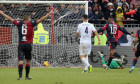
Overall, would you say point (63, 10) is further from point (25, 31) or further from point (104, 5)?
point (25, 31)

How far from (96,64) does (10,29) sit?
4806mm

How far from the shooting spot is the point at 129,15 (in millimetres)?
21734

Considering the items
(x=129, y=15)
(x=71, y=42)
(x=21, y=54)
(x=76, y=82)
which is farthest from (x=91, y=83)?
(x=129, y=15)

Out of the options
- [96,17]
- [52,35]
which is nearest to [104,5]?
[96,17]

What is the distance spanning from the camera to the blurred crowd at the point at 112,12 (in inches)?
850

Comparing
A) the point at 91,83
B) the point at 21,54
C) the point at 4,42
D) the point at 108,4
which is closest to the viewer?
the point at 91,83

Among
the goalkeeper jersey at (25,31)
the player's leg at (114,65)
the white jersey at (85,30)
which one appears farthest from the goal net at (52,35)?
the goalkeeper jersey at (25,31)

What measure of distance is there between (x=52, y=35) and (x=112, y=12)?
11.6 feet

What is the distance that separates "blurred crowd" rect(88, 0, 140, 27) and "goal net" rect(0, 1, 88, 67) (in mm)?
1137

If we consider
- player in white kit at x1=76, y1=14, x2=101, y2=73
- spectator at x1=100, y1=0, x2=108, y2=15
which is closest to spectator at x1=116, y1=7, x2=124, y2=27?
spectator at x1=100, y1=0, x2=108, y2=15

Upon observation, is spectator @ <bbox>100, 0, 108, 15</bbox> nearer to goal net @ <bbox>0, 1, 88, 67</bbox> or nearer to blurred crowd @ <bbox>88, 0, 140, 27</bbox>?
blurred crowd @ <bbox>88, 0, 140, 27</bbox>

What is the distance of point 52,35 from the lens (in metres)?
20.6

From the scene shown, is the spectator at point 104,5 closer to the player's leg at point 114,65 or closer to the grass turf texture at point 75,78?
the player's leg at point 114,65

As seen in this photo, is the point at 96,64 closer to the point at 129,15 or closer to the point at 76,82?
the point at 129,15
